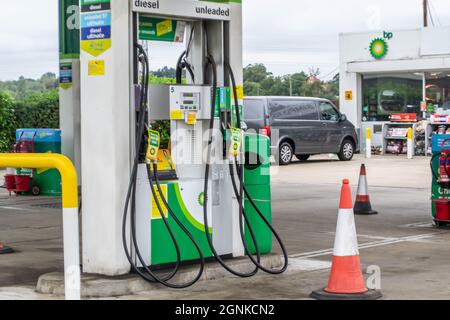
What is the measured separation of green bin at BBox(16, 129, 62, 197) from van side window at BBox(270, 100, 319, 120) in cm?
864

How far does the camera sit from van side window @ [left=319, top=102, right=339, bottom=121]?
2647cm

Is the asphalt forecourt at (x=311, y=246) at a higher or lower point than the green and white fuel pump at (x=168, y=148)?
lower

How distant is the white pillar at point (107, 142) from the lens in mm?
7859

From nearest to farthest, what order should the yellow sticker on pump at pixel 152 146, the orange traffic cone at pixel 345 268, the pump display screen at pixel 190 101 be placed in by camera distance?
the orange traffic cone at pixel 345 268
the yellow sticker on pump at pixel 152 146
the pump display screen at pixel 190 101

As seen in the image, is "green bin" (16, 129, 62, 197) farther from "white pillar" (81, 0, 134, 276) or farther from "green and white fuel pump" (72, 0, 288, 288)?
"white pillar" (81, 0, 134, 276)

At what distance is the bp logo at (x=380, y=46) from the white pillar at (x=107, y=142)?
2404cm

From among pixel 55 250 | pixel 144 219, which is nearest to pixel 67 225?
pixel 144 219

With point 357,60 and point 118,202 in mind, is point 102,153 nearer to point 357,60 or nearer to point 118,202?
point 118,202

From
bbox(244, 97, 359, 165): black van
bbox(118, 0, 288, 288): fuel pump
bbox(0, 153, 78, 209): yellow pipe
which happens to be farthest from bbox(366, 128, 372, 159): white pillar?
bbox(0, 153, 78, 209): yellow pipe

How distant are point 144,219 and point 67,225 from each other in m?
1.95

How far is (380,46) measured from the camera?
3114 centimetres

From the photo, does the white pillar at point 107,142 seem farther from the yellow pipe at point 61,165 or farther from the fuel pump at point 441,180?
the fuel pump at point 441,180

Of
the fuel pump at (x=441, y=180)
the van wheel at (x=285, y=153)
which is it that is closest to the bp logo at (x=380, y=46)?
the van wheel at (x=285, y=153)
